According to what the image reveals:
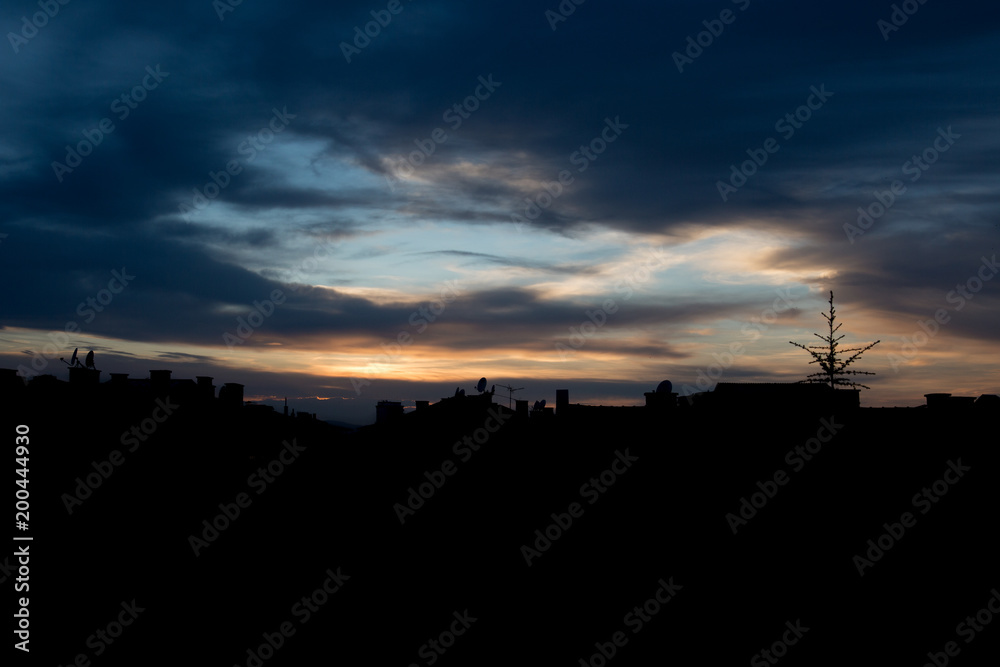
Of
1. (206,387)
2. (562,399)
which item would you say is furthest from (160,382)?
(562,399)

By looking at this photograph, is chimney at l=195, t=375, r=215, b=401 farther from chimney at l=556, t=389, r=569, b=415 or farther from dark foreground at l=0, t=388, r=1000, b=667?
chimney at l=556, t=389, r=569, b=415

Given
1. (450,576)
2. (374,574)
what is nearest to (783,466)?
(450,576)

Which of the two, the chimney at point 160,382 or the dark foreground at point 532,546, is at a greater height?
the chimney at point 160,382

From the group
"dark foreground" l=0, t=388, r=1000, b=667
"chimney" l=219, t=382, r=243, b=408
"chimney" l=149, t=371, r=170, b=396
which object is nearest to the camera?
"dark foreground" l=0, t=388, r=1000, b=667

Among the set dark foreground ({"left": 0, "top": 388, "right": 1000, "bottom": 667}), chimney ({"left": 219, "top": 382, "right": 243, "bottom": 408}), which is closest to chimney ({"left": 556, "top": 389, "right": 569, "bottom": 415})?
dark foreground ({"left": 0, "top": 388, "right": 1000, "bottom": 667})

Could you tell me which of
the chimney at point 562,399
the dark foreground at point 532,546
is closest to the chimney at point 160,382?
the dark foreground at point 532,546

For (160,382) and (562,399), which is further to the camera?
(562,399)

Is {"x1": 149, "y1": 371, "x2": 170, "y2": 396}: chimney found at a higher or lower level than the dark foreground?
higher

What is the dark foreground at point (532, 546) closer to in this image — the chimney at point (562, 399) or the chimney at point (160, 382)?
the chimney at point (160, 382)

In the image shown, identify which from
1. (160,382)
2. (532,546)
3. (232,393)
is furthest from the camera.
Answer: (232,393)

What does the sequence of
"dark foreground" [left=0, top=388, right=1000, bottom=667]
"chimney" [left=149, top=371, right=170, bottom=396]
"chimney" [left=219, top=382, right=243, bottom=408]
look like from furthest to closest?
"chimney" [left=219, top=382, right=243, bottom=408] → "chimney" [left=149, top=371, right=170, bottom=396] → "dark foreground" [left=0, top=388, right=1000, bottom=667]

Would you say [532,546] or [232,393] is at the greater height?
[232,393]

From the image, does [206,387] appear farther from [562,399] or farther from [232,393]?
[562,399]

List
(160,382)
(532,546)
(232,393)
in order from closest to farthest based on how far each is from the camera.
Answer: (532,546) → (160,382) → (232,393)
